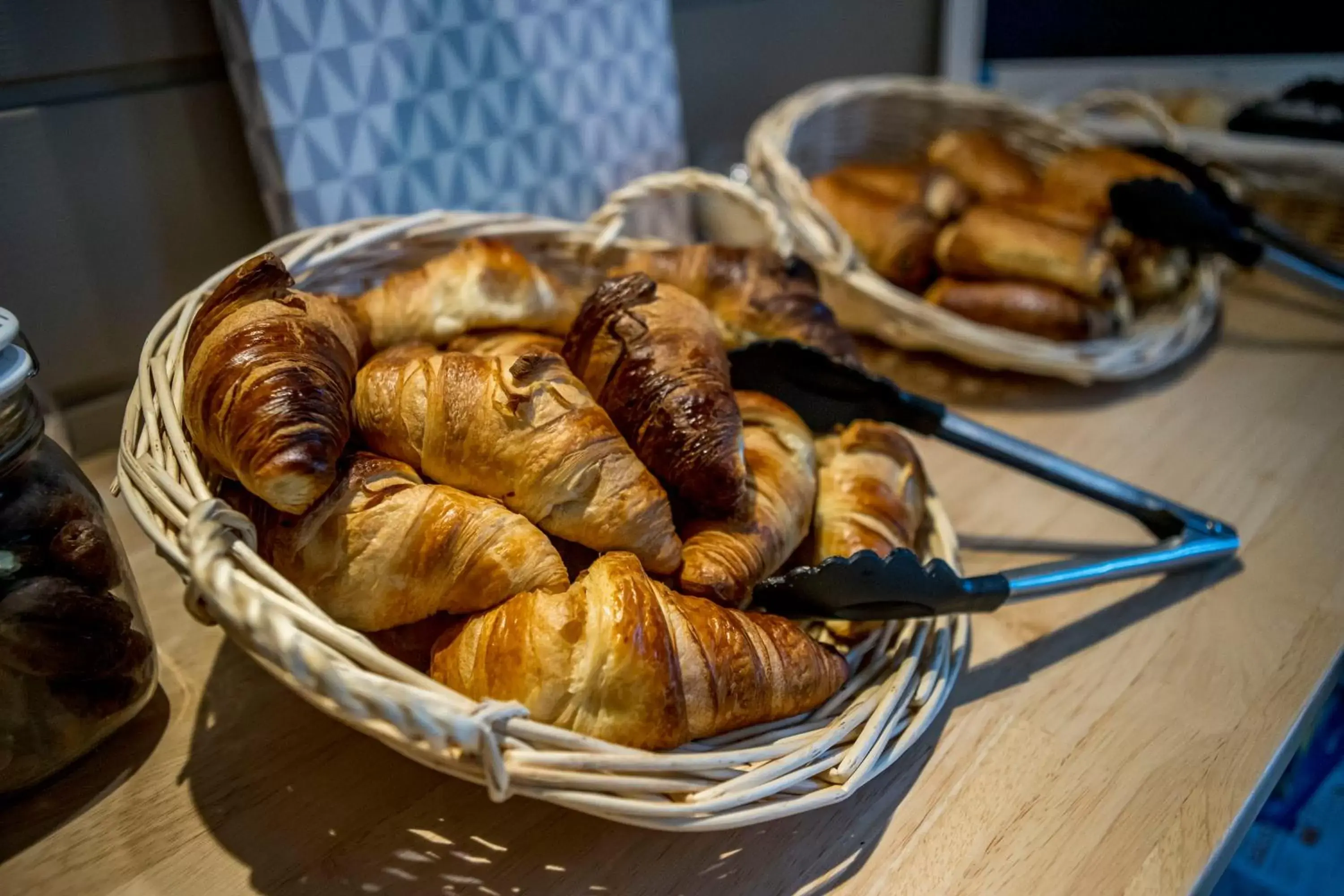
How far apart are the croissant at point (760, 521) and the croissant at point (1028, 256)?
1.69 feet

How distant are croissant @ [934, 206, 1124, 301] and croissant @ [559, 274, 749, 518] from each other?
0.59m

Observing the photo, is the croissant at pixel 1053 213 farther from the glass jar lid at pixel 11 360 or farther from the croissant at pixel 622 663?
the glass jar lid at pixel 11 360

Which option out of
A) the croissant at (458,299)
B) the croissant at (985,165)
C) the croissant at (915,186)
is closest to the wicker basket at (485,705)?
the croissant at (458,299)

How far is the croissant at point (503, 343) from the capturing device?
2.37 ft

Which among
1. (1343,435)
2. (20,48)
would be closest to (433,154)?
(20,48)

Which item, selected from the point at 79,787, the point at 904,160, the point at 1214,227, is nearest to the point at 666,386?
the point at 79,787

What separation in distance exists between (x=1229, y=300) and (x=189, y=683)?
145 cm

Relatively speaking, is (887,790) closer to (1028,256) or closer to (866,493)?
(866,493)

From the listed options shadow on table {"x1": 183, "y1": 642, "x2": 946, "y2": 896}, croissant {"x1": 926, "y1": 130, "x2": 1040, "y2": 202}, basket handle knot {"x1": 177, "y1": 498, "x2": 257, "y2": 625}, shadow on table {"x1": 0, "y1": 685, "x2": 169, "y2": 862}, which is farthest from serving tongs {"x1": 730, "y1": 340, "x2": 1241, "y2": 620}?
croissant {"x1": 926, "y1": 130, "x2": 1040, "y2": 202}

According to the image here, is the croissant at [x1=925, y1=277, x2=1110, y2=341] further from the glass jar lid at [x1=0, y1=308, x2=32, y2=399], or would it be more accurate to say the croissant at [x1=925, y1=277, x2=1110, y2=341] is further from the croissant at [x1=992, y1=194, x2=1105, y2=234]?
the glass jar lid at [x1=0, y1=308, x2=32, y2=399]

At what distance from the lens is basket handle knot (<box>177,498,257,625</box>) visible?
1.55 feet

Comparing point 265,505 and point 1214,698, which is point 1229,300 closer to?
point 1214,698

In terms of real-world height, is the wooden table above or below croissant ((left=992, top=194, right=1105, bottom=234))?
below

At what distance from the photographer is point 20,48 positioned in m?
0.75
